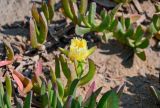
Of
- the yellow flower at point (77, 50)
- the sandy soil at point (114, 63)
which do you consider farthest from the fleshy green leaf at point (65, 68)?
the sandy soil at point (114, 63)

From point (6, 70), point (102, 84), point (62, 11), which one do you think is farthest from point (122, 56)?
point (6, 70)

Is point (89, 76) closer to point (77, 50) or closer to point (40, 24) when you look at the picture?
point (77, 50)

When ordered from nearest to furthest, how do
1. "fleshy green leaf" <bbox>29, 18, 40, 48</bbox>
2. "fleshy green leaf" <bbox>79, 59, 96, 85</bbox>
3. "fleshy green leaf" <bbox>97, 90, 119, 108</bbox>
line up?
"fleshy green leaf" <bbox>97, 90, 119, 108</bbox> < "fleshy green leaf" <bbox>79, 59, 96, 85</bbox> < "fleshy green leaf" <bbox>29, 18, 40, 48</bbox>

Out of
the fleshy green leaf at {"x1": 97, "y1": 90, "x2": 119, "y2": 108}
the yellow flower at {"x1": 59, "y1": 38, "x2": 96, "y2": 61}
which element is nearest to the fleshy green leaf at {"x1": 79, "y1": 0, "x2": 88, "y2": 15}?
the yellow flower at {"x1": 59, "y1": 38, "x2": 96, "y2": 61}

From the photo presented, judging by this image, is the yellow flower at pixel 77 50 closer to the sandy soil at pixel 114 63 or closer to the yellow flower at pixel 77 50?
the yellow flower at pixel 77 50

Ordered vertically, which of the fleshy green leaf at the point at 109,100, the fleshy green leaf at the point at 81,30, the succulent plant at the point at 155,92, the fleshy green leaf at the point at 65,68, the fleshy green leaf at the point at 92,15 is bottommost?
the succulent plant at the point at 155,92

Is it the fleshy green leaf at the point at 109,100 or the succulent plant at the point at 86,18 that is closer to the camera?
the fleshy green leaf at the point at 109,100

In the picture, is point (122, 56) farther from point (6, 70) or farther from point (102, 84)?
point (6, 70)

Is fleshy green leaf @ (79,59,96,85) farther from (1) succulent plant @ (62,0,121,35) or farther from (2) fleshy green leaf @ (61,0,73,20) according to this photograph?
(2) fleshy green leaf @ (61,0,73,20)
